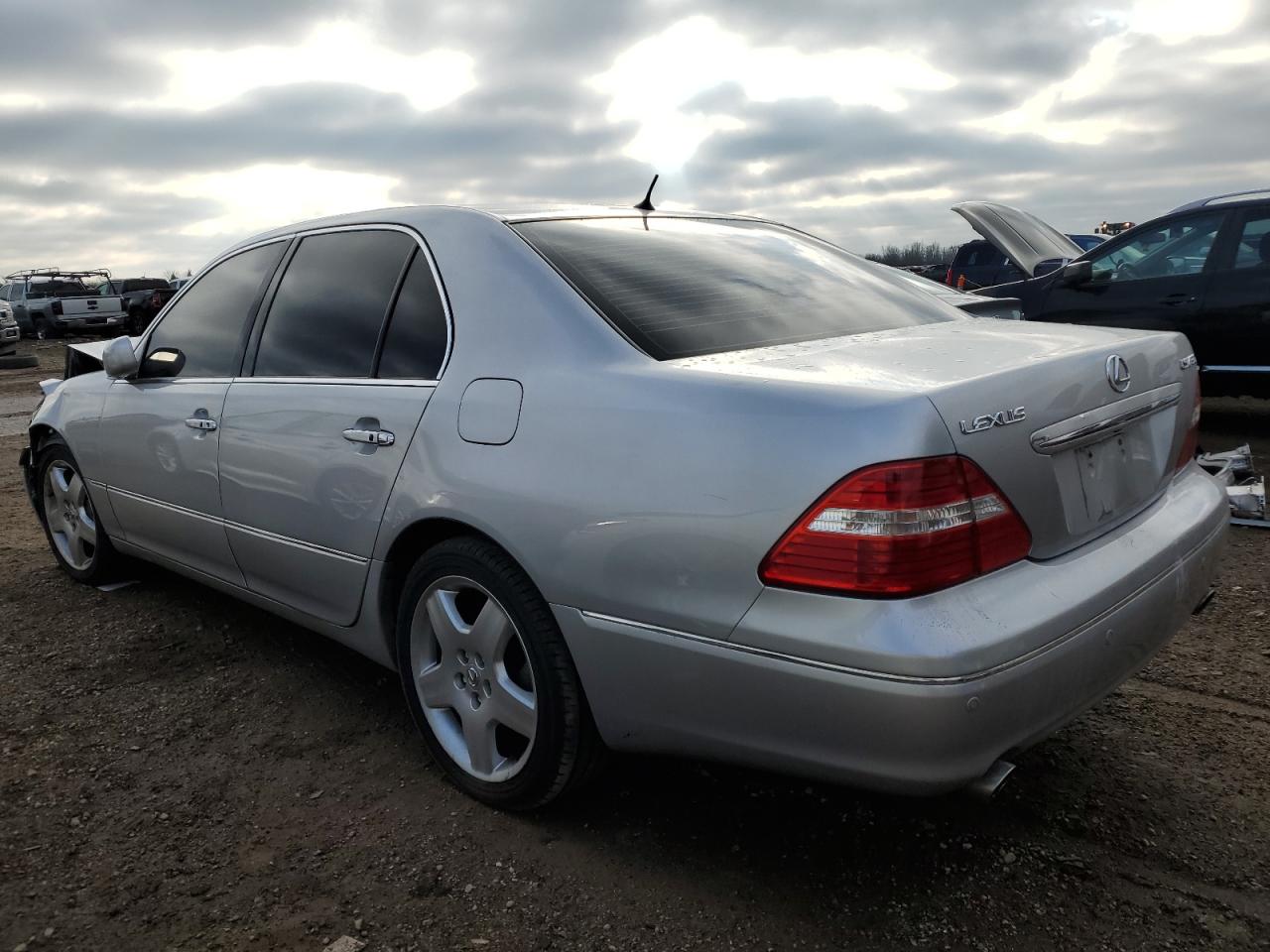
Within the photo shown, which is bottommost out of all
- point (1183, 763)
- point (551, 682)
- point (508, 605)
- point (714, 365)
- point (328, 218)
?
point (1183, 763)

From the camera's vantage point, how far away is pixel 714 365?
2.11 meters

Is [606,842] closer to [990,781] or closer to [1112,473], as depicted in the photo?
[990,781]

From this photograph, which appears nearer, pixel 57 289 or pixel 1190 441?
pixel 1190 441

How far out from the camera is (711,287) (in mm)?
2561

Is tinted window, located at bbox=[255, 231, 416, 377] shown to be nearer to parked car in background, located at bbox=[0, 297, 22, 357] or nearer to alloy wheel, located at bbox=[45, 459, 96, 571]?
alloy wheel, located at bbox=[45, 459, 96, 571]

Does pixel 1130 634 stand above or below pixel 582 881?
above

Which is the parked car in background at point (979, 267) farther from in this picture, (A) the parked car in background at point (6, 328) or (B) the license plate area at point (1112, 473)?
(A) the parked car in background at point (6, 328)

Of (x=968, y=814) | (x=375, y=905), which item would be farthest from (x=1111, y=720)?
(x=375, y=905)

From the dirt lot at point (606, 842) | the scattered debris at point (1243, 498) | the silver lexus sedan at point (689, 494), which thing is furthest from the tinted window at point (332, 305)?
the scattered debris at point (1243, 498)

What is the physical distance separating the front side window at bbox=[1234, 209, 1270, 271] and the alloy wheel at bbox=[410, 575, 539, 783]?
6453 mm

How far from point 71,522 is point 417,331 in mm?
2668

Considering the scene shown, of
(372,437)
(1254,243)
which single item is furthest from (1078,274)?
(372,437)

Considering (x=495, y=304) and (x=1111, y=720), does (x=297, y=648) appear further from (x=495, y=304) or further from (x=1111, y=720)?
(x=1111, y=720)

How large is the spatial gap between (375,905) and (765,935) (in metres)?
0.84
